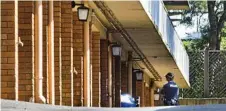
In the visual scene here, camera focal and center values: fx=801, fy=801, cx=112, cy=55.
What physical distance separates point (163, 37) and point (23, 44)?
24.3ft

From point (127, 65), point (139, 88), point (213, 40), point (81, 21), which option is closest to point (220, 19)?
point (213, 40)

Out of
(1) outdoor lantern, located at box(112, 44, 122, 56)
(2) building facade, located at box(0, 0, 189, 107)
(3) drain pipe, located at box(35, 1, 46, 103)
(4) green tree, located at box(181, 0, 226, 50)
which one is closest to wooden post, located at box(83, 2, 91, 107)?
(2) building facade, located at box(0, 0, 189, 107)

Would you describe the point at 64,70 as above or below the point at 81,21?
below

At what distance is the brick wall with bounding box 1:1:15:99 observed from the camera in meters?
8.88

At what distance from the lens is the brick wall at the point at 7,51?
29.1 ft

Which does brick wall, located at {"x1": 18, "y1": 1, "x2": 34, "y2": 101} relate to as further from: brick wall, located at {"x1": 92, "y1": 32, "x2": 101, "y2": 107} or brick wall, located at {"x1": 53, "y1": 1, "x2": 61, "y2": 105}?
brick wall, located at {"x1": 92, "y1": 32, "x2": 101, "y2": 107}

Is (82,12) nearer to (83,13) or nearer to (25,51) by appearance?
(83,13)

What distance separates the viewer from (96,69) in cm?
1553

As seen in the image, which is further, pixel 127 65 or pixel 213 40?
pixel 213 40

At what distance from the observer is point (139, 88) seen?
2611cm

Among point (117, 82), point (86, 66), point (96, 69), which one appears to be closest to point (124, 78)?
point (117, 82)

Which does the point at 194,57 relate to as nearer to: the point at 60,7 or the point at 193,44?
the point at 193,44

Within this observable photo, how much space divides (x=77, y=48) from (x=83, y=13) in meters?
1.12

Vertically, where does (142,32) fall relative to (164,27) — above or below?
below
